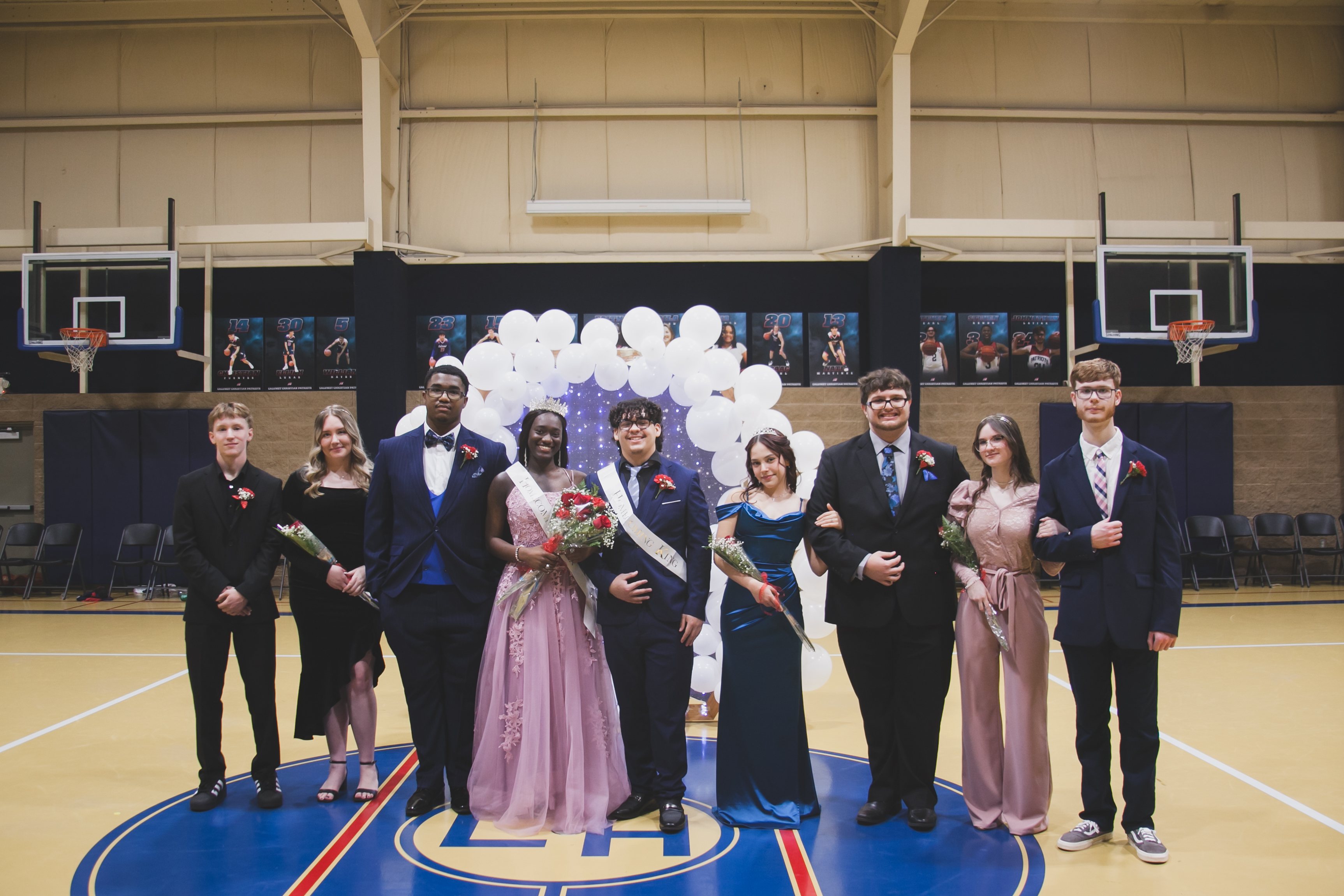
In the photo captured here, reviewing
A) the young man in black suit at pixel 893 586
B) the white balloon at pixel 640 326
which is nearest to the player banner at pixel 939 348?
the white balloon at pixel 640 326

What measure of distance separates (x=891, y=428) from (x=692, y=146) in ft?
25.8

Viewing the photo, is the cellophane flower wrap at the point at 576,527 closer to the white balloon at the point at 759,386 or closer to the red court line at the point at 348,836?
the red court line at the point at 348,836

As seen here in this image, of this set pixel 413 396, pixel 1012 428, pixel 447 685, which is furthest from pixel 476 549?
pixel 413 396

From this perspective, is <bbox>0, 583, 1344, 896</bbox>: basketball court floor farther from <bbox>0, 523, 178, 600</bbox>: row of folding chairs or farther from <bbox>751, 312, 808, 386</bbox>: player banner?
<bbox>751, 312, 808, 386</bbox>: player banner

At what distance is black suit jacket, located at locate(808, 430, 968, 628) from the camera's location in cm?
330

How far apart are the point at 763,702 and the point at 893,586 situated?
26.9 inches

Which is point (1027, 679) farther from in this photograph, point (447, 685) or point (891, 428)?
point (447, 685)

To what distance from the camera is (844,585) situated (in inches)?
133

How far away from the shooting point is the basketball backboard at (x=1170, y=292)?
920cm

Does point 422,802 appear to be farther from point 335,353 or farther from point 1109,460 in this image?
point 335,353

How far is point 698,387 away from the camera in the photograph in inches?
200

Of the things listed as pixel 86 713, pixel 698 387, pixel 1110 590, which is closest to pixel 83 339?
pixel 86 713

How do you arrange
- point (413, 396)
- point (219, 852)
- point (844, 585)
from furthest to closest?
point (413, 396) → point (844, 585) → point (219, 852)

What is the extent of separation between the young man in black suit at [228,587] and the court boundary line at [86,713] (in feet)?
5.71
